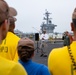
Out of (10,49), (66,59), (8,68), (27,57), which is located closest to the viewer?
(8,68)

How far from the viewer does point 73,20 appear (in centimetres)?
280

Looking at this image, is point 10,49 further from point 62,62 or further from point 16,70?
point 16,70

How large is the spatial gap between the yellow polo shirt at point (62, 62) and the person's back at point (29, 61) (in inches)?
21.4

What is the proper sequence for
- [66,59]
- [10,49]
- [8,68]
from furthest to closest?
[10,49] → [66,59] → [8,68]

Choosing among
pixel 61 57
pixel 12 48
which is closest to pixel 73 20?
pixel 61 57

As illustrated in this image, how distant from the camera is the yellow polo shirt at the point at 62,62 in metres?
2.80

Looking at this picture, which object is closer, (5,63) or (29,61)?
(5,63)

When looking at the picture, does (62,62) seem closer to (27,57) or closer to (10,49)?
(27,57)

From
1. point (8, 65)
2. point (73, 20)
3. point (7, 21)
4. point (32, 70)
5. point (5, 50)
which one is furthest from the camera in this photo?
point (5, 50)

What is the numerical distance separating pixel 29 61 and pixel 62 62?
0.77m

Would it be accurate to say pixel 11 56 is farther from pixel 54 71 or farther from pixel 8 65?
pixel 8 65

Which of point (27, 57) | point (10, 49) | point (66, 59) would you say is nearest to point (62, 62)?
point (66, 59)

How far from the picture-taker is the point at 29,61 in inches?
140

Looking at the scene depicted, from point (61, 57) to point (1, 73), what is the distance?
87 cm
